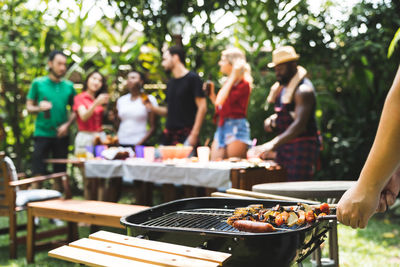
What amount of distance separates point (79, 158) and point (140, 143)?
70 cm

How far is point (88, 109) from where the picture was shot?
5504 mm

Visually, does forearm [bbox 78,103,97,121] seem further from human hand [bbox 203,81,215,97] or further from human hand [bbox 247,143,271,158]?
human hand [bbox 247,143,271,158]

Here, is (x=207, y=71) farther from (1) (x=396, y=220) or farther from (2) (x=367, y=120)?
(1) (x=396, y=220)

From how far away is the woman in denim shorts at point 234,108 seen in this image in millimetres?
4141

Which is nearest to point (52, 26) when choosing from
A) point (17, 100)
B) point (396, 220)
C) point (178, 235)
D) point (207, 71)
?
point (17, 100)

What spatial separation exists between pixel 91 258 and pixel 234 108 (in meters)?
2.93

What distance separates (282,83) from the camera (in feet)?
13.6

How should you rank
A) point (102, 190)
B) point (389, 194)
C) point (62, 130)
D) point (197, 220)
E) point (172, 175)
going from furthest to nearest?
point (62, 130) < point (102, 190) < point (172, 175) < point (197, 220) < point (389, 194)

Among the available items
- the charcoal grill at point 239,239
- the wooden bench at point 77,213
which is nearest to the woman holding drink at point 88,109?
the wooden bench at point 77,213

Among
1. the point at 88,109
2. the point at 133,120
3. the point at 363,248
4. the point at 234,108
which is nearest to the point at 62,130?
the point at 88,109

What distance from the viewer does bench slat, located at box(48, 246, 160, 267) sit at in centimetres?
133

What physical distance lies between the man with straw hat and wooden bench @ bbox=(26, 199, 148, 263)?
123cm

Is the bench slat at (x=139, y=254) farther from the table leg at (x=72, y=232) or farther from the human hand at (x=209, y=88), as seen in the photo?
the human hand at (x=209, y=88)

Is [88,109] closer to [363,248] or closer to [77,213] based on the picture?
[77,213]
